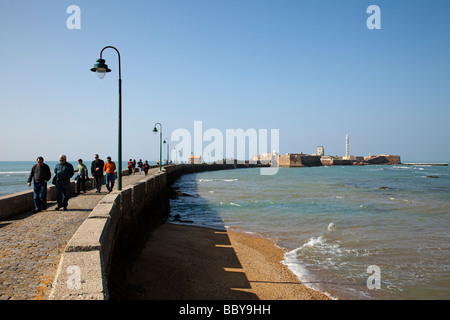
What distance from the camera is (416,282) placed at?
8891 millimetres

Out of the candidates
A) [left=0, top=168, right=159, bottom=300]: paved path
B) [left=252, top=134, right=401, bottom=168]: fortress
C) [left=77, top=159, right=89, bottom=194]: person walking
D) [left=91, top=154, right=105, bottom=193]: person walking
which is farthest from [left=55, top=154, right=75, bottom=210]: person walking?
[left=252, top=134, right=401, bottom=168]: fortress

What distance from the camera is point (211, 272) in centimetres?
942

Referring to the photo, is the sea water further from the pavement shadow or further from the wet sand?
the pavement shadow

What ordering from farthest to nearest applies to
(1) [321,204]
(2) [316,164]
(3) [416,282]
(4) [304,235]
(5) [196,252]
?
(2) [316,164] → (1) [321,204] → (4) [304,235] → (5) [196,252] → (3) [416,282]

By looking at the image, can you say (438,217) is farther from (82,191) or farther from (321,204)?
(82,191)

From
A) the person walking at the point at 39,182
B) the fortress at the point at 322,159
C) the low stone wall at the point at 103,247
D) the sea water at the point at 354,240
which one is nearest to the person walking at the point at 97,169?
the low stone wall at the point at 103,247

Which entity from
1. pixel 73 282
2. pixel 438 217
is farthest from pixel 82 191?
pixel 438 217

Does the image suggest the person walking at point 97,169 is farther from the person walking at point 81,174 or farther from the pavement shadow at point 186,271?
the pavement shadow at point 186,271

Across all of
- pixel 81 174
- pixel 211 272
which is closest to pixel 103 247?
pixel 211 272

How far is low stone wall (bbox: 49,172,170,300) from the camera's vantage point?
3.41 m

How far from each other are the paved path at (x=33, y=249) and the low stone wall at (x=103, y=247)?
0.54 meters

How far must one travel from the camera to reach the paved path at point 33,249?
4.10 metres

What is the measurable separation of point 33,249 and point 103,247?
1.73m

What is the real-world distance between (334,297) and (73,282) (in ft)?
21.1
